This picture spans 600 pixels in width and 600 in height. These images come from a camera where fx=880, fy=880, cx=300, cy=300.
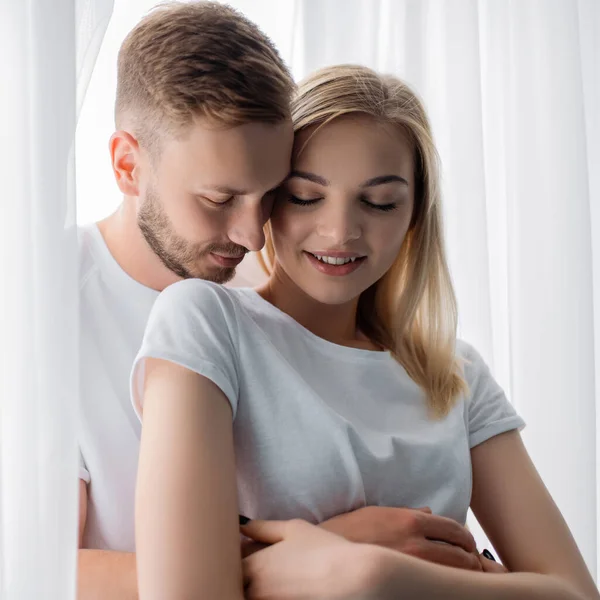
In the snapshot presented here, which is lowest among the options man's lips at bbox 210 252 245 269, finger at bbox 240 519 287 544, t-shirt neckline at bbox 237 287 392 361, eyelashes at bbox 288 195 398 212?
finger at bbox 240 519 287 544

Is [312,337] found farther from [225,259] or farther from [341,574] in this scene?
[341,574]

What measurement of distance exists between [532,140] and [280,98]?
0.93 meters

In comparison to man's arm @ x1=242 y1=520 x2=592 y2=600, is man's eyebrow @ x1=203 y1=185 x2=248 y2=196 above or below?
above

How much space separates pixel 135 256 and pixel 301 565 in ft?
1.98

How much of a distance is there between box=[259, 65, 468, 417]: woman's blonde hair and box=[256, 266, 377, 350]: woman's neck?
A: 0.28ft

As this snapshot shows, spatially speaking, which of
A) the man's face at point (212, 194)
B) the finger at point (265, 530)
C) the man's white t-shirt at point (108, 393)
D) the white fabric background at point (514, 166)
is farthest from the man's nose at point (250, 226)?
the white fabric background at point (514, 166)

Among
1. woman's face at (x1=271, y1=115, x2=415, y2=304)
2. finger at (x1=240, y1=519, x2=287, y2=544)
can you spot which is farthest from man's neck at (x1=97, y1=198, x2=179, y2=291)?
finger at (x1=240, y1=519, x2=287, y2=544)

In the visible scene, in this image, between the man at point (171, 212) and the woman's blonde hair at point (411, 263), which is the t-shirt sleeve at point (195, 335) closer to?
the man at point (171, 212)

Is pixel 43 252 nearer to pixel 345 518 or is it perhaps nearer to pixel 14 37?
pixel 14 37

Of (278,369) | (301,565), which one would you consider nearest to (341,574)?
(301,565)

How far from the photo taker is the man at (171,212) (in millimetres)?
1177

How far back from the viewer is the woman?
1.01 meters

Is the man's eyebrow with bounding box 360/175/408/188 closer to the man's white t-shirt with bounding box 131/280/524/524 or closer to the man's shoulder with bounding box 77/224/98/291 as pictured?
the man's white t-shirt with bounding box 131/280/524/524

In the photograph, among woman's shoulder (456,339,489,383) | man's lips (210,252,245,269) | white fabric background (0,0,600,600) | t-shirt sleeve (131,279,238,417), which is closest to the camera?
t-shirt sleeve (131,279,238,417)
